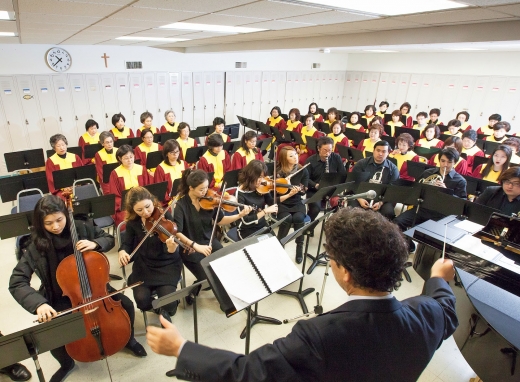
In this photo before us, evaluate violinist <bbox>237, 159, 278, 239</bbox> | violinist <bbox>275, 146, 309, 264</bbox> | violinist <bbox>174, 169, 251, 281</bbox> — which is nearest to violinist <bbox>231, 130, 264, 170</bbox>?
violinist <bbox>275, 146, 309, 264</bbox>

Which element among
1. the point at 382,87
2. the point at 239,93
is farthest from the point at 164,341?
the point at 382,87

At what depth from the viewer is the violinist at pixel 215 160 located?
473 centimetres

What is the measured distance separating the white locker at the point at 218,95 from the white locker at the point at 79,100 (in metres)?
3.65

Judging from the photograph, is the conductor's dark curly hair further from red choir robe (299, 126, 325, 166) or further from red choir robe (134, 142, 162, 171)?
red choir robe (299, 126, 325, 166)

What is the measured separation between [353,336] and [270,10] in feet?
7.84

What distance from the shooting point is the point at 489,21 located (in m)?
2.81

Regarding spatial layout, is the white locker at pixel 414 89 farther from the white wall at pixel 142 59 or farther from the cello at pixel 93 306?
the cello at pixel 93 306

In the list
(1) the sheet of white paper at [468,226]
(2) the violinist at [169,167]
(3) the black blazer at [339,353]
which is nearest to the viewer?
(3) the black blazer at [339,353]

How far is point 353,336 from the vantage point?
1.02 m

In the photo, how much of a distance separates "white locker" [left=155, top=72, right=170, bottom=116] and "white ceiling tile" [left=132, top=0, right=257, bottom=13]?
22.1 feet

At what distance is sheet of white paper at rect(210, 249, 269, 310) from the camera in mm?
1819

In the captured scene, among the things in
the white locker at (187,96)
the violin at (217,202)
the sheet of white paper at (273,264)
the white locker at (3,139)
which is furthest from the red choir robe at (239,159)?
the white locker at (3,139)

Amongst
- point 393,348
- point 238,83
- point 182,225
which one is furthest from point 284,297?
point 238,83

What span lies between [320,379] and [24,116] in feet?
27.3
